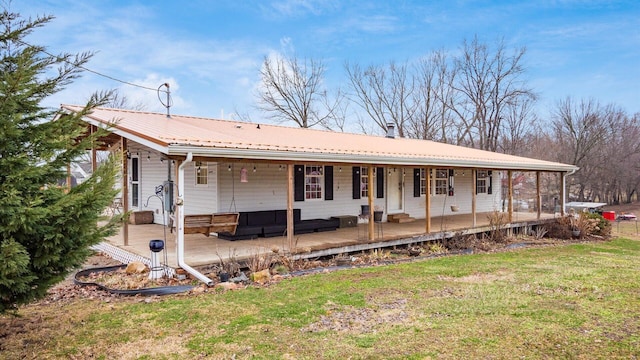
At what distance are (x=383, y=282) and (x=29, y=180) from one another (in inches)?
202

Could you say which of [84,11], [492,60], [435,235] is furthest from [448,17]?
[84,11]

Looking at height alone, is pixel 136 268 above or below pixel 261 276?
above

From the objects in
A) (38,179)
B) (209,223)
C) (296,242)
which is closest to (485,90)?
(296,242)

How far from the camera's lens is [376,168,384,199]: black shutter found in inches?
531

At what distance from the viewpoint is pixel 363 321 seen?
5027 millimetres

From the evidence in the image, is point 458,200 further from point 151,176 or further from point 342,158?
point 151,176

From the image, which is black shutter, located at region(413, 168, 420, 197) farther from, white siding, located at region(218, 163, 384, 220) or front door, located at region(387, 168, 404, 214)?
white siding, located at region(218, 163, 384, 220)

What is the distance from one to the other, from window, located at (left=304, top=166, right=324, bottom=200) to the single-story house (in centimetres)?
3

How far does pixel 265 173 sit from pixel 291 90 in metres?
19.2

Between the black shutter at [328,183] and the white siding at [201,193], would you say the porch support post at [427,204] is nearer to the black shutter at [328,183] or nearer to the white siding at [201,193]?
the black shutter at [328,183]

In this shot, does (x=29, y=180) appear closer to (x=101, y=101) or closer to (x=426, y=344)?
(x=101, y=101)

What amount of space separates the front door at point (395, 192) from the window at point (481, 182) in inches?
176

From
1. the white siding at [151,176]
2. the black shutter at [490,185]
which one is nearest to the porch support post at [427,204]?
the white siding at [151,176]

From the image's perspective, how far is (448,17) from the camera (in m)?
22.6
